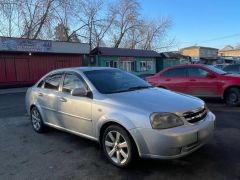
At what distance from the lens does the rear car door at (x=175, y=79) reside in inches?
397

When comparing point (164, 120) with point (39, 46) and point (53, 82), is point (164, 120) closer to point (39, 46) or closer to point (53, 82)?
point (53, 82)

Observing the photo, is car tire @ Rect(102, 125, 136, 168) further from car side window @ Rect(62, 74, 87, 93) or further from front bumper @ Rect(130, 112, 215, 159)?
car side window @ Rect(62, 74, 87, 93)

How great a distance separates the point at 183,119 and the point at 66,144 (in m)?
2.63

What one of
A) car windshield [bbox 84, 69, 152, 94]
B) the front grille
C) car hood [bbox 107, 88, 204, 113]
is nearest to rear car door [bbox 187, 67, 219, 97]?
car windshield [bbox 84, 69, 152, 94]

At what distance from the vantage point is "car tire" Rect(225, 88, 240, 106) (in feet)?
30.0

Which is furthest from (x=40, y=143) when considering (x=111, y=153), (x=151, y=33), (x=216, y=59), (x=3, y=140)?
(x=216, y=59)

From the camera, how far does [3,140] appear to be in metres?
5.89

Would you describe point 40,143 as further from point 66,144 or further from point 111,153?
point 111,153

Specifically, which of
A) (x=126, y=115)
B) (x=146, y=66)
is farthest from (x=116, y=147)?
(x=146, y=66)

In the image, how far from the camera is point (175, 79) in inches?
404

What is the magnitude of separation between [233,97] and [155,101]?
20.0 feet

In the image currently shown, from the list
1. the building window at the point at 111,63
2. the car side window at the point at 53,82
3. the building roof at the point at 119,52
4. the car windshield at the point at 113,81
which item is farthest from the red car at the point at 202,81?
the building window at the point at 111,63

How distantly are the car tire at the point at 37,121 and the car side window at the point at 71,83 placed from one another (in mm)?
1263

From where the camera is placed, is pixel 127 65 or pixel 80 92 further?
pixel 127 65
